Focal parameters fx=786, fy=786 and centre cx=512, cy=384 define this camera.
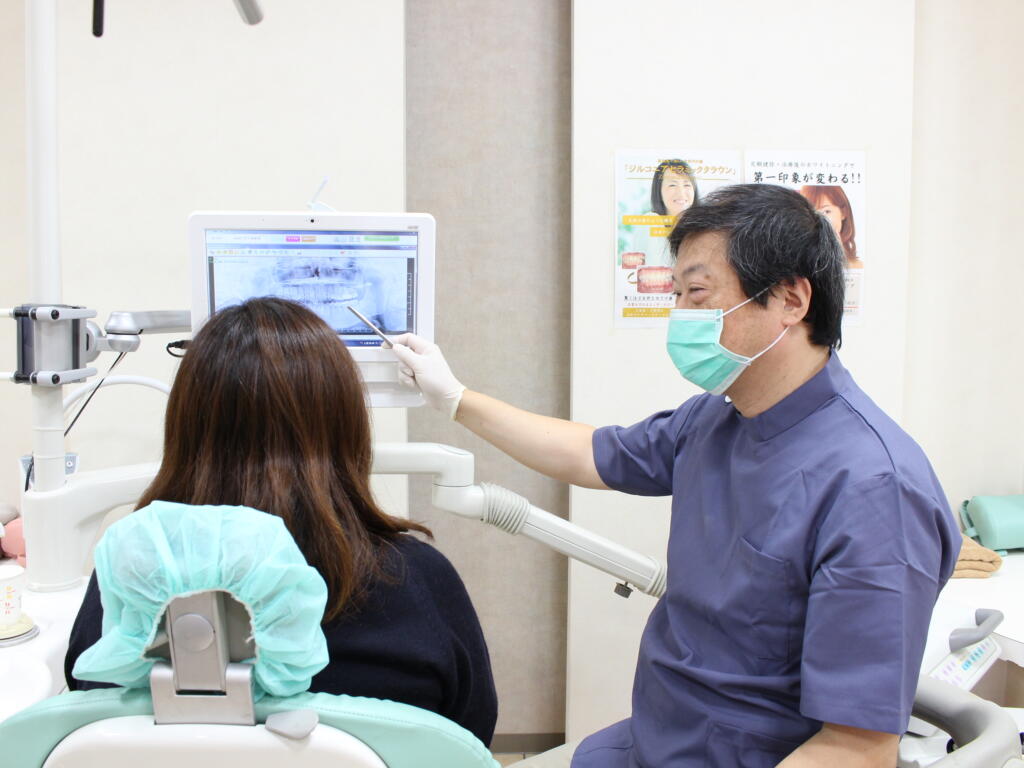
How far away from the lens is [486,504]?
1292 mm

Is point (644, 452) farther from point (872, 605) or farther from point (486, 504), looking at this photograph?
point (872, 605)

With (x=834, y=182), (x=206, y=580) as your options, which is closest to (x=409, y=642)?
(x=206, y=580)

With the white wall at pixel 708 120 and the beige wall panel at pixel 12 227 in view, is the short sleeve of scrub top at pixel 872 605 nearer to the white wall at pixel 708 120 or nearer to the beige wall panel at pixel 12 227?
the white wall at pixel 708 120

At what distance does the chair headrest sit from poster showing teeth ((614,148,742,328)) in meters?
1.63

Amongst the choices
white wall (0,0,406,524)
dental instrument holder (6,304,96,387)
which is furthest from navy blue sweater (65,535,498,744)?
white wall (0,0,406,524)

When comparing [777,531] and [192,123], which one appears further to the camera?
[192,123]

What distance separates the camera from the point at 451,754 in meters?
0.65

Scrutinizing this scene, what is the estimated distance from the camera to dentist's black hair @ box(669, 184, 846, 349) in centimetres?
114

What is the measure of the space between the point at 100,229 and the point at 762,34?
181 centimetres

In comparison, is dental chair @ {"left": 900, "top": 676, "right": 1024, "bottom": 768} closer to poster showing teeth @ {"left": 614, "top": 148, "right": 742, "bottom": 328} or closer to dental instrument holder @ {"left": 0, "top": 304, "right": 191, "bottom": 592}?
poster showing teeth @ {"left": 614, "top": 148, "right": 742, "bottom": 328}

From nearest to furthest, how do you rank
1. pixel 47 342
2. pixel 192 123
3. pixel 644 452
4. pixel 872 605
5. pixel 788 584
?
pixel 872 605 → pixel 788 584 → pixel 47 342 → pixel 644 452 → pixel 192 123

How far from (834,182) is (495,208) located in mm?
934

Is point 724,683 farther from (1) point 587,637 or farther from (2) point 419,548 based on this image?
(1) point 587,637

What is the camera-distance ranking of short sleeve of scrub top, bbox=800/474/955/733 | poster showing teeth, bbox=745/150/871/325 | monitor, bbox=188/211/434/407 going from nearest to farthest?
short sleeve of scrub top, bbox=800/474/955/733 → monitor, bbox=188/211/434/407 → poster showing teeth, bbox=745/150/871/325
